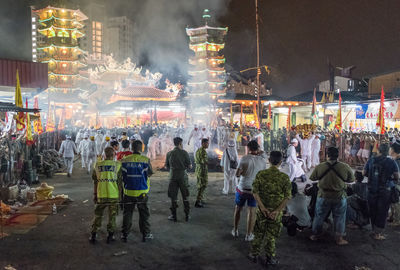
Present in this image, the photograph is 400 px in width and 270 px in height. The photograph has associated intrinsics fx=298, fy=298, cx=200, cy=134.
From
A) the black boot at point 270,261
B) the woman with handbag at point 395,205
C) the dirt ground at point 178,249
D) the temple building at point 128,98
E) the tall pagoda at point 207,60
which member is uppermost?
the tall pagoda at point 207,60

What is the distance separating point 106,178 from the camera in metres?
5.41

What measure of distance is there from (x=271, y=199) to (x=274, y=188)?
0.17 m

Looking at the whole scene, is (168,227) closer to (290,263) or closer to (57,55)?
(290,263)

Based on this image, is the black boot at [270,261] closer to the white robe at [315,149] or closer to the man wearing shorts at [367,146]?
the white robe at [315,149]

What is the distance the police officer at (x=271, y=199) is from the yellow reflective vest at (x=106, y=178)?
258cm

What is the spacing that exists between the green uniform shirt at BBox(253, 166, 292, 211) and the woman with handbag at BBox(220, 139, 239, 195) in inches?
160

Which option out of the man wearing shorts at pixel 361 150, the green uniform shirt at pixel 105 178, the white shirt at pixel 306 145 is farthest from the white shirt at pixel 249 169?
the man wearing shorts at pixel 361 150

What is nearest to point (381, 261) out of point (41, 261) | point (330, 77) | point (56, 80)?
point (41, 261)

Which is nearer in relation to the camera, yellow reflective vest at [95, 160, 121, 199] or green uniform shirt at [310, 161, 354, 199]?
green uniform shirt at [310, 161, 354, 199]

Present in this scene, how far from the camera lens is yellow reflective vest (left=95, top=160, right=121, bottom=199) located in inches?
212

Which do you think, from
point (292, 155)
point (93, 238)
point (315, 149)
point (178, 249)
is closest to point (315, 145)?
point (315, 149)

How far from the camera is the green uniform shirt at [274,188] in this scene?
4.34m

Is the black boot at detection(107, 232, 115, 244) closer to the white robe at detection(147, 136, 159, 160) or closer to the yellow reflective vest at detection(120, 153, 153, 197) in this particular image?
the yellow reflective vest at detection(120, 153, 153, 197)

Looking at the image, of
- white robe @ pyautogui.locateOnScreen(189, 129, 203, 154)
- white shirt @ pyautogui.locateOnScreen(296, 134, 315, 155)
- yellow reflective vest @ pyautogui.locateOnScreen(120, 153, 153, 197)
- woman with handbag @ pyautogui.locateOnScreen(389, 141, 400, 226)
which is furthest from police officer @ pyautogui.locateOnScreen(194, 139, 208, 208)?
white robe @ pyautogui.locateOnScreen(189, 129, 203, 154)
